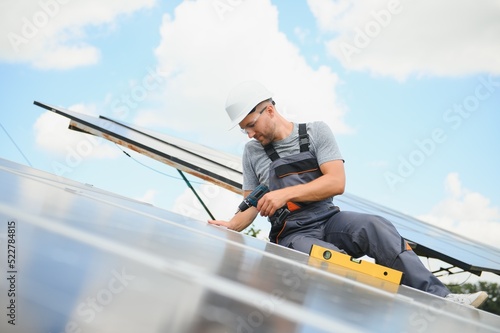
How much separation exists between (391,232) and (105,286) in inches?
105

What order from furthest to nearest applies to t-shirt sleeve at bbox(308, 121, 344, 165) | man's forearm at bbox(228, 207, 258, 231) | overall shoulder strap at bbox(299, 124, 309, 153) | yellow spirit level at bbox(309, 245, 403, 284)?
man's forearm at bbox(228, 207, 258, 231), overall shoulder strap at bbox(299, 124, 309, 153), t-shirt sleeve at bbox(308, 121, 344, 165), yellow spirit level at bbox(309, 245, 403, 284)

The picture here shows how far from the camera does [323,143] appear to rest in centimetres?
377

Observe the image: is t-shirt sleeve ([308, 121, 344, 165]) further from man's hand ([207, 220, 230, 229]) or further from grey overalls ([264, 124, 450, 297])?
man's hand ([207, 220, 230, 229])

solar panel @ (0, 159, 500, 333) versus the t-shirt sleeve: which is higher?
the t-shirt sleeve

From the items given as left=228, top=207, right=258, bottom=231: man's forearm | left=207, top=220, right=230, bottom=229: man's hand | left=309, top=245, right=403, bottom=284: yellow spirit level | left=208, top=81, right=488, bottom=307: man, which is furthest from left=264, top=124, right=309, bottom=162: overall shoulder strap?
left=309, top=245, right=403, bottom=284: yellow spirit level

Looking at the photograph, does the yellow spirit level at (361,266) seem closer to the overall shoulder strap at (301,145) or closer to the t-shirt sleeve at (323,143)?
the t-shirt sleeve at (323,143)

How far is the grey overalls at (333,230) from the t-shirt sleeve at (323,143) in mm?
52

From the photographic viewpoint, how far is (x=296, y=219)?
12.1 feet

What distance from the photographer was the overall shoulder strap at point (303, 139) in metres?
3.81

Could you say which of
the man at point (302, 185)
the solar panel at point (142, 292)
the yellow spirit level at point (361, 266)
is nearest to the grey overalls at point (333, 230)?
the man at point (302, 185)

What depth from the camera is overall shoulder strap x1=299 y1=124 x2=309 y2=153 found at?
3.81m

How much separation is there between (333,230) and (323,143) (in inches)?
24.0

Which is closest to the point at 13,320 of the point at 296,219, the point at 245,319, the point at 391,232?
the point at 245,319

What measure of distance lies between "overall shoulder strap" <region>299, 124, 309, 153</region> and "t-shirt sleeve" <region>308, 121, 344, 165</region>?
0.04 metres
